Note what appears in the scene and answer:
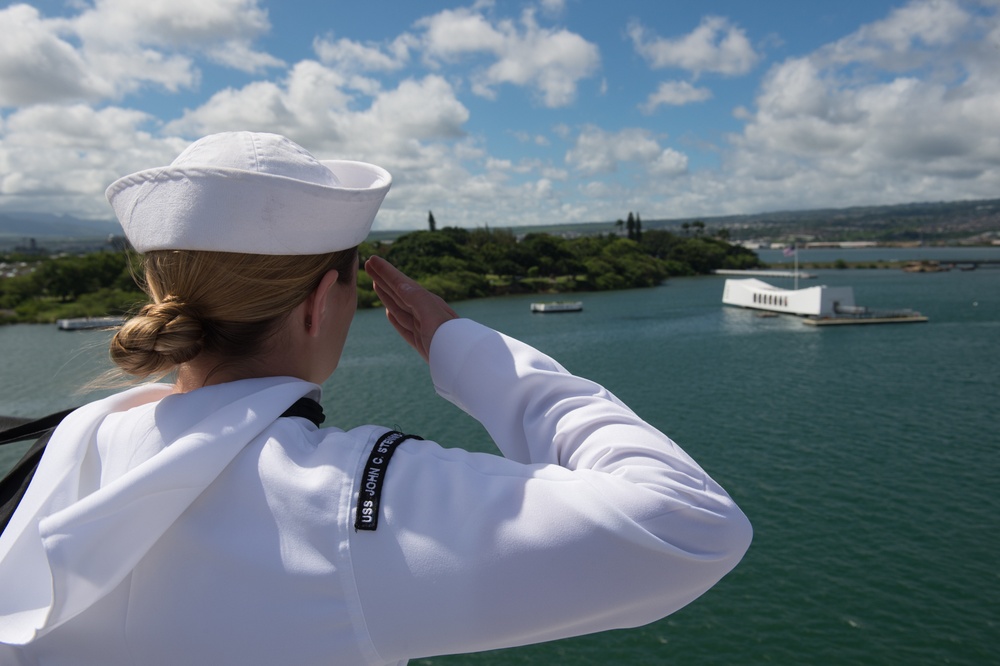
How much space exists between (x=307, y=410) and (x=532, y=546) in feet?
0.89

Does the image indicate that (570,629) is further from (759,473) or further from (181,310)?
(759,473)

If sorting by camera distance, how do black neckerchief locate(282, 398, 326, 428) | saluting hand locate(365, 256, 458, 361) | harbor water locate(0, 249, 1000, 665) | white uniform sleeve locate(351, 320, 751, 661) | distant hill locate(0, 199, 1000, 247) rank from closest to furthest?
1. white uniform sleeve locate(351, 320, 751, 661)
2. black neckerchief locate(282, 398, 326, 428)
3. saluting hand locate(365, 256, 458, 361)
4. harbor water locate(0, 249, 1000, 665)
5. distant hill locate(0, 199, 1000, 247)

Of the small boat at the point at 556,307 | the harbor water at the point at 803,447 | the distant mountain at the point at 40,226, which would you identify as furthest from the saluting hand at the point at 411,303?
the distant mountain at the point at 40,226

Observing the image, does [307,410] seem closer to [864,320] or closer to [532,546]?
[532,546]

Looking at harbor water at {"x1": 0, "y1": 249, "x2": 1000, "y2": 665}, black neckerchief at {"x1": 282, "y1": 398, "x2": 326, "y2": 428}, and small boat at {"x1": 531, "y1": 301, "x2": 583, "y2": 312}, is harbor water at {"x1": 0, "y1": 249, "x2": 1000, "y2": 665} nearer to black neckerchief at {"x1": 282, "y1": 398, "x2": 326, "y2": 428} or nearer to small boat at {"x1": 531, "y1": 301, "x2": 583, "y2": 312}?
black neckerchief at {"x1": 282, "y1": 398, "x2": 326, "y2": 428}

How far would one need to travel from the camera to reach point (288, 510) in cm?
54

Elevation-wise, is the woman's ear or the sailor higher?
the woman's ear

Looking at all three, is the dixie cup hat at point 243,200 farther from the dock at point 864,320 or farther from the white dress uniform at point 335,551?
the dock at point 864,320

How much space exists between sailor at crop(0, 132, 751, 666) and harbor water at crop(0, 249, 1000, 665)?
7cm

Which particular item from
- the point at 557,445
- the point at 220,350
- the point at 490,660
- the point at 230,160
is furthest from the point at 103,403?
the point at 490,660

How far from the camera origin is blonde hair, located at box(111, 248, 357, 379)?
64 centimetres

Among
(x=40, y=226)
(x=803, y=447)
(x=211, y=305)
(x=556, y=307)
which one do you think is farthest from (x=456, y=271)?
(x=40, y=226)

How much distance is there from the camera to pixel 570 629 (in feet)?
1.89

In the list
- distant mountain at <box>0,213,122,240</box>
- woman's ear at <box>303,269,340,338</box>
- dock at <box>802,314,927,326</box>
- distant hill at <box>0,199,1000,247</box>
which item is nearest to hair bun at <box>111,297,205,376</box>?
woman's ear at <box>303,269,340,338</box>
